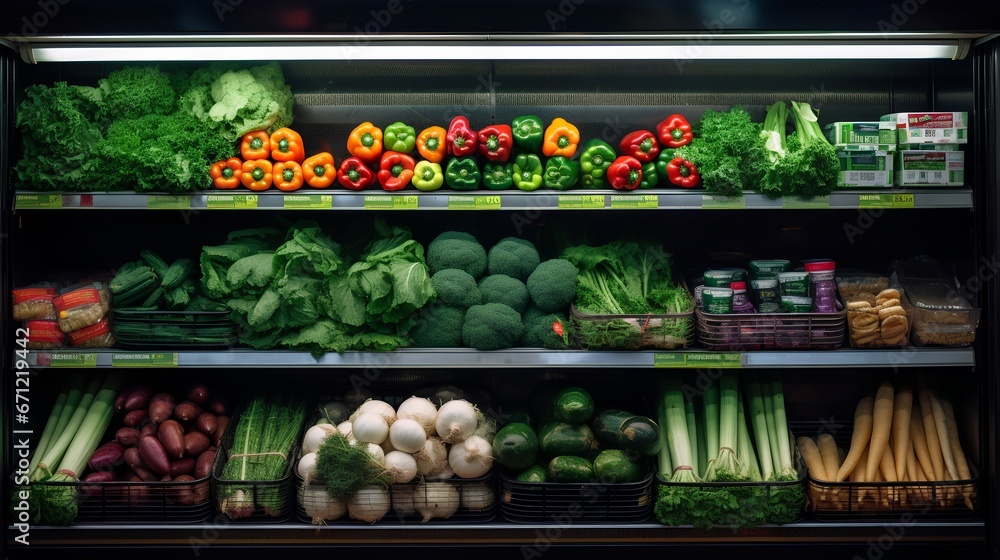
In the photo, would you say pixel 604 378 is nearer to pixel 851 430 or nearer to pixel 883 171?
pixel 851 430

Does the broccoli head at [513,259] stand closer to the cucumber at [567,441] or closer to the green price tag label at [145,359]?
the cucumber at [567,441]

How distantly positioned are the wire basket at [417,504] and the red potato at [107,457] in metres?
0.80

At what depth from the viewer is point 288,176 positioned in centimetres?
297

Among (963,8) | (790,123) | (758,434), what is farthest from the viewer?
(790,123)

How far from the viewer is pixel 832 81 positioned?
3.51 m

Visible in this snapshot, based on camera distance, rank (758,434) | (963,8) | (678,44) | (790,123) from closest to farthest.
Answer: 1. (963,8)
2. (678,44)
3. (758,434)
4. (790,123)

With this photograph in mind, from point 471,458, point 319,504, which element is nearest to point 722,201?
point 471,458

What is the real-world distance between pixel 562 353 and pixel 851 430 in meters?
1.63

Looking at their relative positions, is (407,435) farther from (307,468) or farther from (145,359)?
(145,359)

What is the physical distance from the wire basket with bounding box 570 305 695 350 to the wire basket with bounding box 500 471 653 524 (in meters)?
0.55

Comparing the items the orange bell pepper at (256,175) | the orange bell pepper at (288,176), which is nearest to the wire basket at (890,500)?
the orange bell pepper at (288,176)

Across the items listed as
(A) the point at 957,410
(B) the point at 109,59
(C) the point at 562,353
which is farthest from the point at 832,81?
(B) the point at 109,59

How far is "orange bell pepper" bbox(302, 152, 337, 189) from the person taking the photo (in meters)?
3.02

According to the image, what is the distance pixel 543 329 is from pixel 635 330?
1.27ft
